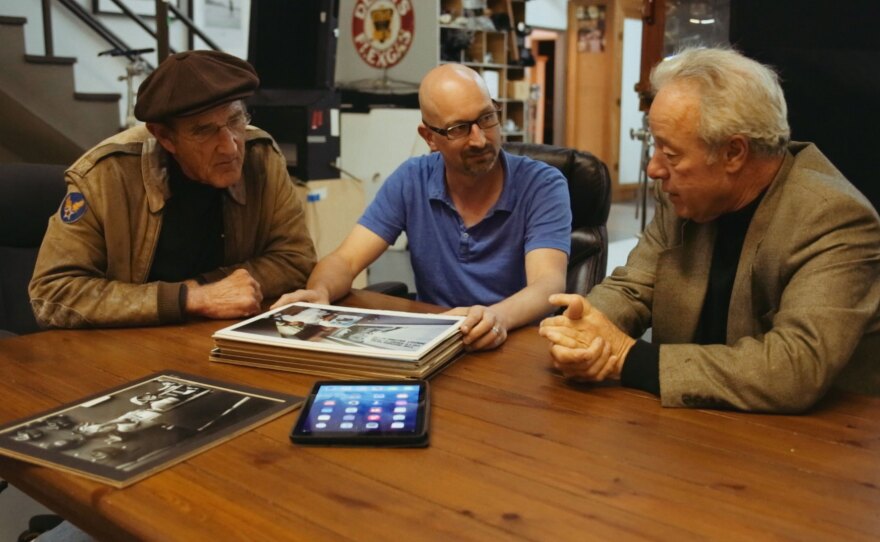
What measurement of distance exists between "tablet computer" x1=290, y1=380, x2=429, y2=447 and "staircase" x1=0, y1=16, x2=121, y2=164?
438 centimetres

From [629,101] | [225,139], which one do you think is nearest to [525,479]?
[225,139]

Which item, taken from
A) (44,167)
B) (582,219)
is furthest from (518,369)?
(44,167)

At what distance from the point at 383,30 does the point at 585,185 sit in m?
3.48

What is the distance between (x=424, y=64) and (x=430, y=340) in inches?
166

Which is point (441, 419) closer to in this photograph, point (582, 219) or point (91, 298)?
point (91, 298)

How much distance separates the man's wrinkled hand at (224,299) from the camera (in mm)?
1578

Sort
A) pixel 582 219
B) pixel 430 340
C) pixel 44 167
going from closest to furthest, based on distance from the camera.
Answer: pixel 430 340 < pixel 44 167 < pixel 582 219

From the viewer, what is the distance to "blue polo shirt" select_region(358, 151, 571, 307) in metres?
1.95

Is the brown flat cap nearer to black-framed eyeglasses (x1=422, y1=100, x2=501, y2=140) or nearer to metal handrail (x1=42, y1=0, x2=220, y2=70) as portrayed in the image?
black-framed eyeglasses (x1=422, y1=100, x2=501, y2=140)

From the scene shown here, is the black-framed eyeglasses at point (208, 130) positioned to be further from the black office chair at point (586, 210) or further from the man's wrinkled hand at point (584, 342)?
the black office chair at point (586, 210)

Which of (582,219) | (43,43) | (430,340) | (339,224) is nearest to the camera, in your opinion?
(430,340)


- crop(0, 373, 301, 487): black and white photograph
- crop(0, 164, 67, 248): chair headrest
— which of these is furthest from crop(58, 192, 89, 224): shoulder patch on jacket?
crop(0, 373, 301, 487): black and white photograph

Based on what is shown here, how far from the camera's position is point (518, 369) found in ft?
4.20

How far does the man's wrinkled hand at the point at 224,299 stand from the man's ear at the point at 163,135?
338mm
